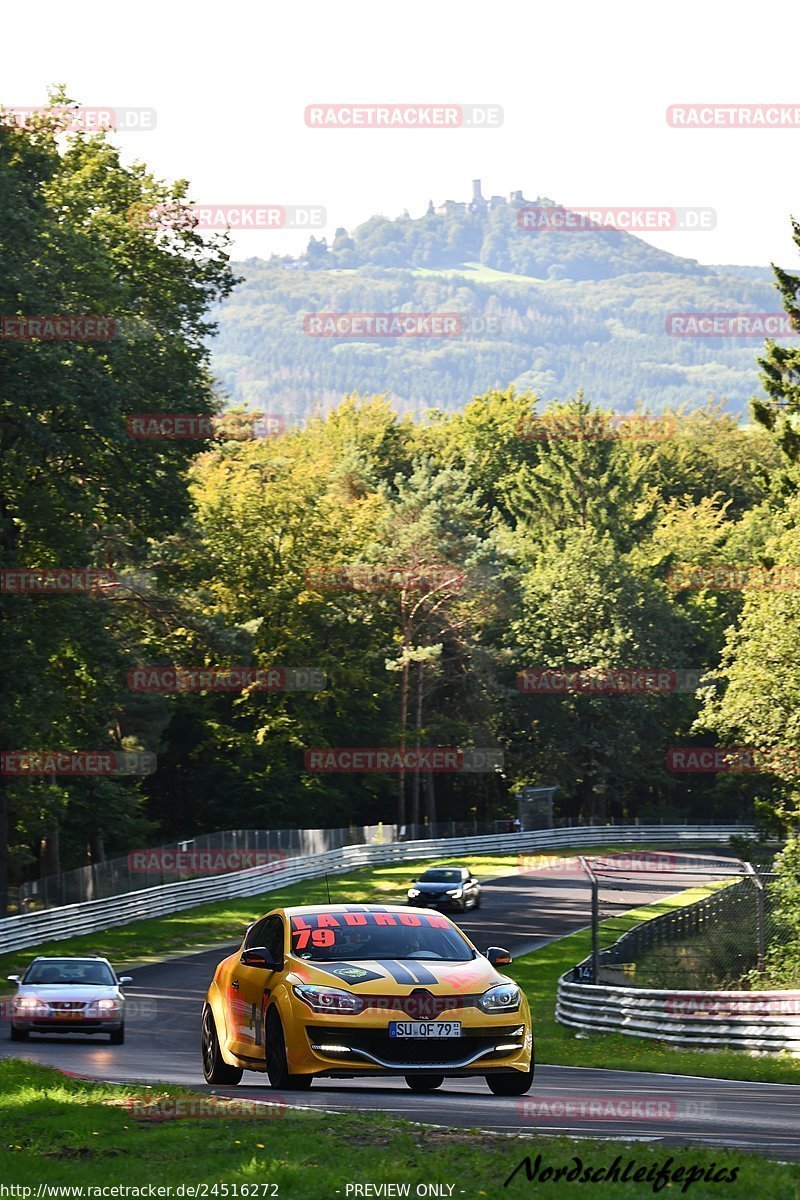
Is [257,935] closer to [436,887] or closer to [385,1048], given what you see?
[385,1048]

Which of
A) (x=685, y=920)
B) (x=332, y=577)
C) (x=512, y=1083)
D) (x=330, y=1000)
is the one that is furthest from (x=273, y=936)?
(x=332, y=577)

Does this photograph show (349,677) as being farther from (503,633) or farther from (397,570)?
(503,633)

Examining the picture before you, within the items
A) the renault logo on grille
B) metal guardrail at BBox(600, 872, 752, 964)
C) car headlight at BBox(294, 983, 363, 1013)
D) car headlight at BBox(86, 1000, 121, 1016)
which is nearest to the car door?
car headlight at BBox(294, 983, 363, 1013)

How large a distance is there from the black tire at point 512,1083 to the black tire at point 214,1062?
2.19 m

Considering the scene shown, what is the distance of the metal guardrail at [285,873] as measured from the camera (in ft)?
139

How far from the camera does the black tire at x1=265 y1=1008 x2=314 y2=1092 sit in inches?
505

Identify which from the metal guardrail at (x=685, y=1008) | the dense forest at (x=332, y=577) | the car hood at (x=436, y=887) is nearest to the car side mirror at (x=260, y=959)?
the metal guardrail at (x=685, y=1008)

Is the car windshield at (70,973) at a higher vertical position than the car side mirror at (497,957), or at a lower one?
lower

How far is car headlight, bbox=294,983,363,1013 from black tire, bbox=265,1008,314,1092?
0.39m

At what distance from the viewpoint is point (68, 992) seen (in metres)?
23.9

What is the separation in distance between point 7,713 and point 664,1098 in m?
27.3

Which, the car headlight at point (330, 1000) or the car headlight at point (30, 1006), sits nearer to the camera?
the car headlight at point (330, 1000)

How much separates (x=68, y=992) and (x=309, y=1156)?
50.0 ft

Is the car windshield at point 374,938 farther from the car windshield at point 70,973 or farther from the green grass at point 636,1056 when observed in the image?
the car windshield at point 70,973
